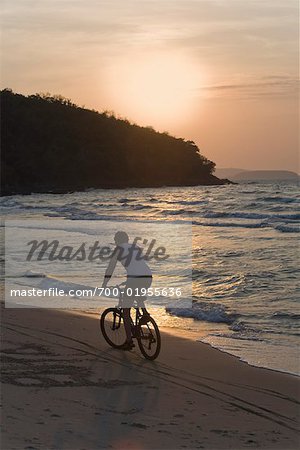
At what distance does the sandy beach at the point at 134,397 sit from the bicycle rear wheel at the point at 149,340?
0.12m

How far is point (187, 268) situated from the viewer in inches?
770

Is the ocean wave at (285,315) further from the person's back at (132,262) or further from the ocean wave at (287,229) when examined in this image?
the ocean wave at (287,229)

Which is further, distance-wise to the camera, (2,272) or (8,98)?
(8,98)

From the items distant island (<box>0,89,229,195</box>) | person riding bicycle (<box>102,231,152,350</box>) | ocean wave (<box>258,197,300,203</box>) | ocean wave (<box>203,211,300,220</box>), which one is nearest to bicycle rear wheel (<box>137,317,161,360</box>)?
person riding bicycle (<box>102,231,152,350</box>)

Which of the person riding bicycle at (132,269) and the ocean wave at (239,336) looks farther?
the ocean wave at (239,336)

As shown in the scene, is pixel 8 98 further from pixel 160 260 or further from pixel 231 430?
pixel 231 430

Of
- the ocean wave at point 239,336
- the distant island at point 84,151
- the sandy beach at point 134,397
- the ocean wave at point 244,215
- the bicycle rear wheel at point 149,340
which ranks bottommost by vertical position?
the sandy beach at point 134,397

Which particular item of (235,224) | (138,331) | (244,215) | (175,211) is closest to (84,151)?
(175,211)

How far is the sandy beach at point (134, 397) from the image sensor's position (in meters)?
6.77

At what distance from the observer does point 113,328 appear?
→ 1064 centimetres

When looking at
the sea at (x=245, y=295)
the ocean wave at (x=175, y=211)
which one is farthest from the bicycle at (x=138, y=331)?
the ocean wave at (x=175, y=211)

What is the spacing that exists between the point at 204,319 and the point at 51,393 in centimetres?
569

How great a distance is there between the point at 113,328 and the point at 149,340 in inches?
30.9

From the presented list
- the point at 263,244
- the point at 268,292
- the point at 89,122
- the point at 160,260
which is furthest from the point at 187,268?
the point at 89,122
